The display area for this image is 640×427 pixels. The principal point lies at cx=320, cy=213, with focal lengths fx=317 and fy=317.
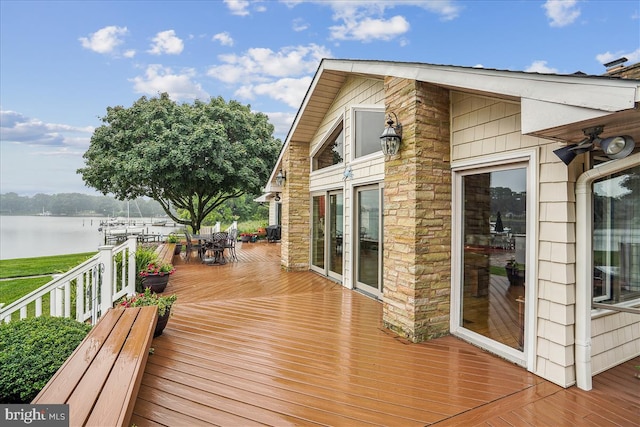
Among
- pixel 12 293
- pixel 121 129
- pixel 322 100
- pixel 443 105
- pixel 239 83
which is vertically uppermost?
pixel 239 83

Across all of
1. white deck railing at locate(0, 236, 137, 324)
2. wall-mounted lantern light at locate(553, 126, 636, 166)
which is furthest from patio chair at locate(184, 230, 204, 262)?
wall-mounted lantern light at locate(553, 126, 636, 166)

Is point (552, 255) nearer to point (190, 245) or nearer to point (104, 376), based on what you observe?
point (104, 376)

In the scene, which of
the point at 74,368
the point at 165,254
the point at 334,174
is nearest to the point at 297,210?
the point at 334,174

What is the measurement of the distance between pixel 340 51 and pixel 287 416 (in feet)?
65.2

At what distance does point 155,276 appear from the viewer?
6074 mm

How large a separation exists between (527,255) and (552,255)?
0.27 metres

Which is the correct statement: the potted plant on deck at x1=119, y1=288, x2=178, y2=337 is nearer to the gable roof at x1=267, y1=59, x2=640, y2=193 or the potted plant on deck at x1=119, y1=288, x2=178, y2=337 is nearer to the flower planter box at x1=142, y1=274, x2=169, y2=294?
the flower planter box at x1=142, y1=274, x2=169, y2=294

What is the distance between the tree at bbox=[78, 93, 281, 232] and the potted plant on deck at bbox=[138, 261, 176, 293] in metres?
7.25

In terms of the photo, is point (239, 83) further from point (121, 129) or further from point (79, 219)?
point (79, 219)

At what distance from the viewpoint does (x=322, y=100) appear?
7.34m

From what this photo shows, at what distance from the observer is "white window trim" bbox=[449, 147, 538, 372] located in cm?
308

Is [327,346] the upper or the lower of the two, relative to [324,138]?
lower

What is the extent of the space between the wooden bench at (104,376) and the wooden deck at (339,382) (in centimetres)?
33

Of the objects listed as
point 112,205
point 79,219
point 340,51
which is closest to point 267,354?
point 340,51
